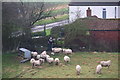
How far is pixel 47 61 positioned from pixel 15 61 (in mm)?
1543

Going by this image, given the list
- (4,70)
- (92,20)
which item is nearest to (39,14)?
(92,20)

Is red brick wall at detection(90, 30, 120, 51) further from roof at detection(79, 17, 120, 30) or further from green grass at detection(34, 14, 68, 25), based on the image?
green grass at detection(34, 14, 68, 25)

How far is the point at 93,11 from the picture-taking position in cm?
2191

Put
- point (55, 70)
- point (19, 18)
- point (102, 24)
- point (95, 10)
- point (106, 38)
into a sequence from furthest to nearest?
point (95, 10)
point (102, 24)
point (106, 38)
point (19, 18)
point (55, 70)

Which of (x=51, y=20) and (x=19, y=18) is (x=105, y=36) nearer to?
(x=51, y=20)

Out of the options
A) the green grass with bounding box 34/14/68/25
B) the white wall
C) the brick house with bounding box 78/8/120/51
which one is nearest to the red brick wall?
the brick house with bounding box 78/8/120/51

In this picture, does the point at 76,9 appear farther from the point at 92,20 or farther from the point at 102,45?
the point at 102,45

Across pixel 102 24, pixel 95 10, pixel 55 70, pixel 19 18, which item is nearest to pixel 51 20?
pixel 102 24

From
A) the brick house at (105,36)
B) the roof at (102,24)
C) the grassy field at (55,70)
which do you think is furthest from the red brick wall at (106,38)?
the grassy field at (55,70)

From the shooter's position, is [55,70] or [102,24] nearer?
[55,70]

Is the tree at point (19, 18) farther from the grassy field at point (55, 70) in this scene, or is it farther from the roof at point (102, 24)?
the roof at point (102, 24)

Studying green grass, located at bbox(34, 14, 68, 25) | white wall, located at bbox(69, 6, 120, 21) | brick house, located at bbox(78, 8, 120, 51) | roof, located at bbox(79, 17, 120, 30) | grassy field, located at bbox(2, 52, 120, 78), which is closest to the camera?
grassy field, located at bbox(2, 52, 120, 78)

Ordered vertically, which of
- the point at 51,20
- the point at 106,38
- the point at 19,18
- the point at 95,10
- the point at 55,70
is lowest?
the point at 55,70

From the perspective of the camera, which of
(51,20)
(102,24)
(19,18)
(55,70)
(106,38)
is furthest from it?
(51,20)
